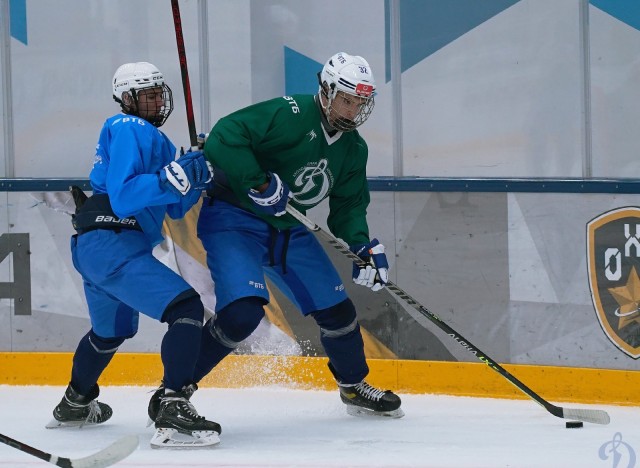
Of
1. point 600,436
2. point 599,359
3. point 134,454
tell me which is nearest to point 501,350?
point 599,359

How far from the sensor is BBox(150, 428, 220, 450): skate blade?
140 inches

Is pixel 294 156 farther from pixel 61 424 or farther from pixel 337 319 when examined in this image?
pixel 61 424

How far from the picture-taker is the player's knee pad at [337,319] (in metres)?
4.02

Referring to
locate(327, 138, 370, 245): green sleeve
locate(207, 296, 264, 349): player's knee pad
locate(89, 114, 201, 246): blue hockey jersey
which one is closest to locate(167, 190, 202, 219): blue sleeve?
locate(89, 114, 201, 246): blue hockey jersey

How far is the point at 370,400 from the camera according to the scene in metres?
4.14

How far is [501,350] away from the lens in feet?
14.9

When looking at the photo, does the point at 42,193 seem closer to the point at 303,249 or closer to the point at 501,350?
the point at 303,249

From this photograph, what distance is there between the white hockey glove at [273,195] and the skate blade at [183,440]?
690 mm

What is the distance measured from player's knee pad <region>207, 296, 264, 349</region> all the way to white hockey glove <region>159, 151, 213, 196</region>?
37cm

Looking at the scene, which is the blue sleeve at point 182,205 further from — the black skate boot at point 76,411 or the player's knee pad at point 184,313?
the black skate boot at point 76,411

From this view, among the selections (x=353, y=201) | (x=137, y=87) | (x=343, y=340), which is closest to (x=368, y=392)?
(x=343, y=340)

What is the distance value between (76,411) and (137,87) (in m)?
1.05

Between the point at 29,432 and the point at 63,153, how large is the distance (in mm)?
1638

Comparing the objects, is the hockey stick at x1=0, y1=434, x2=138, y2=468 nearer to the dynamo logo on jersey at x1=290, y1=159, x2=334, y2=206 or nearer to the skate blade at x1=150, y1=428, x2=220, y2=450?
the skate blade at x1=150, y1=428, x2=220, y2=450
